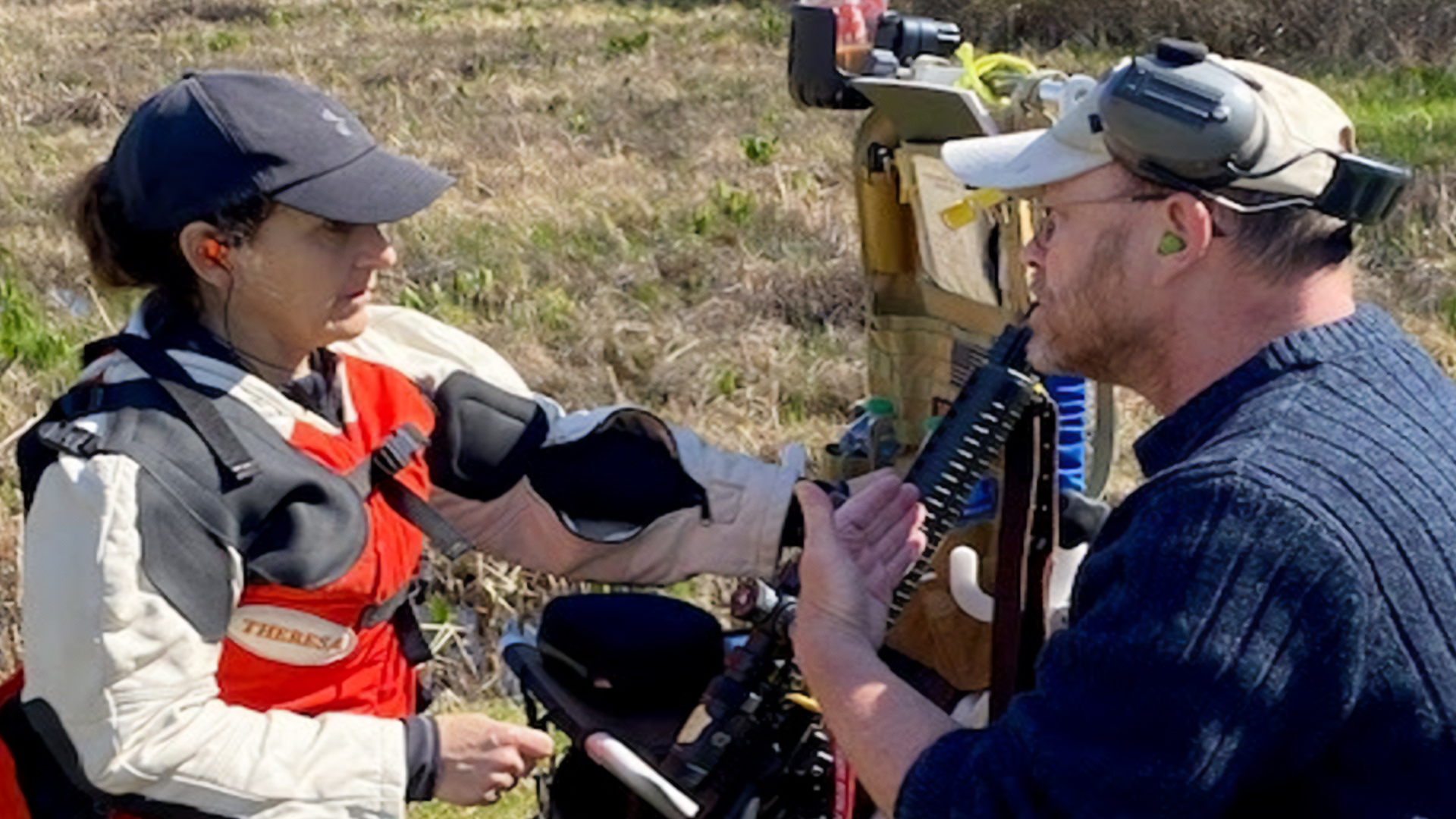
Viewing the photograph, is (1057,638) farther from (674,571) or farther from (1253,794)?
(674,571)

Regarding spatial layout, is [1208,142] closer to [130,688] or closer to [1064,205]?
[1064,205]

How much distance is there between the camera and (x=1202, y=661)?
5.82ft

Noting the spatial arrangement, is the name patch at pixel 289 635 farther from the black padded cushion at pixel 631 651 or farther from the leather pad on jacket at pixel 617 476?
the leather pad on jacket at pixel 617 476

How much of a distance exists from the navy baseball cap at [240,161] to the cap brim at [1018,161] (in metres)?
0.71

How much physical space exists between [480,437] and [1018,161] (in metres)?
1.05

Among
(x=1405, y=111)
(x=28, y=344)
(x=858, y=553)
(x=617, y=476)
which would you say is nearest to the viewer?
(x=858, y=553)

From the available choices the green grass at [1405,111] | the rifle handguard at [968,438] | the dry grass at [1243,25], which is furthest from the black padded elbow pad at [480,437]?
the dry grass at [1243,25]

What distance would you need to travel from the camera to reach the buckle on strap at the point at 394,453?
2676mm

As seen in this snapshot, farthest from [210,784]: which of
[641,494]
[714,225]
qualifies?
[714,225]

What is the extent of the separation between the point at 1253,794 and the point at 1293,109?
2.10 ft

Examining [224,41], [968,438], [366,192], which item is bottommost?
[224,41]

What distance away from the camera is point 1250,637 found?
1.77m

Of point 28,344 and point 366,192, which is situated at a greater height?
point 366,192

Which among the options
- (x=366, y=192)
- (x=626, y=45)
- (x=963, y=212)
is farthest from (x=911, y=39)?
(x=626, y=45)
